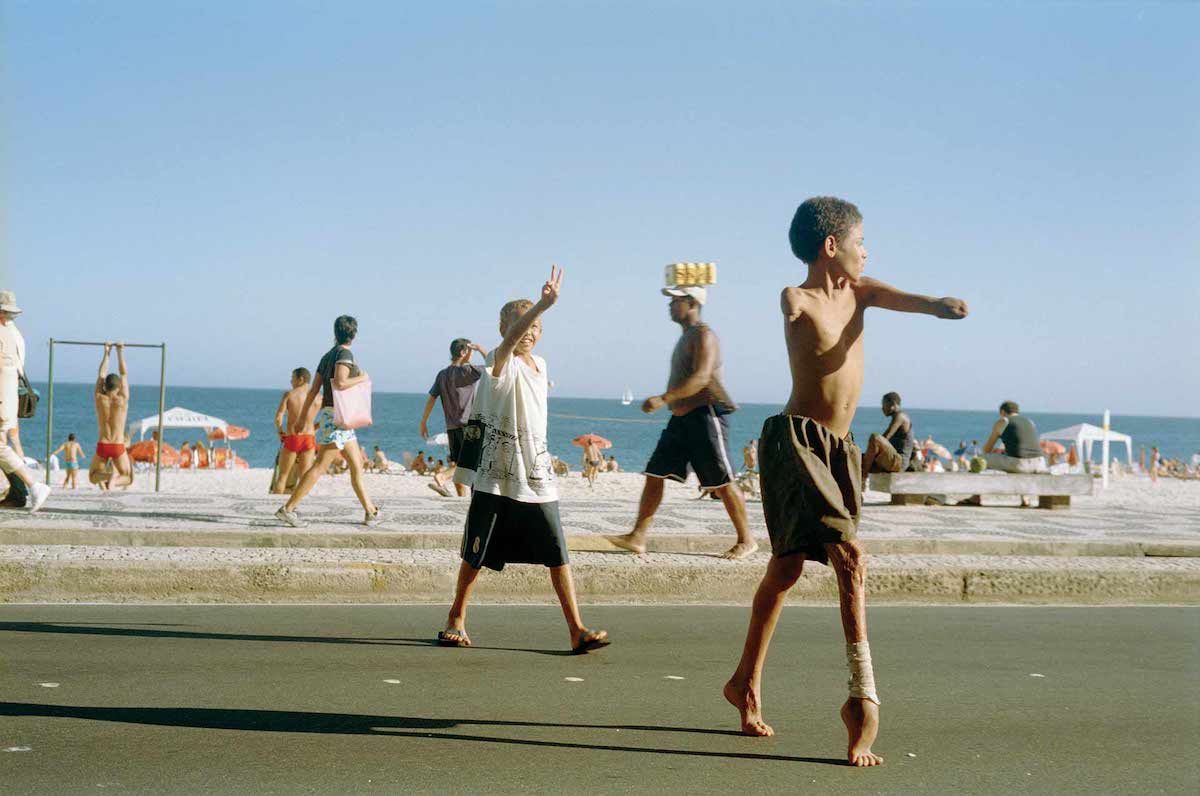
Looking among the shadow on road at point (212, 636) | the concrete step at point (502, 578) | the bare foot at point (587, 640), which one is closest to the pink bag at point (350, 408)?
the concrete step at point (502, 578)

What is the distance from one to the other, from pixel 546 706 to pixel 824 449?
158 centimetres

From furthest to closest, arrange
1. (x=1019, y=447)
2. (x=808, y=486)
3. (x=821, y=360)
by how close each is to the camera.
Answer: (x=1019, y=447) → (x=821, y=360) → (x=808, y=486)

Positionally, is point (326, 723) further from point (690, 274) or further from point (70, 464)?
point (70, 464)

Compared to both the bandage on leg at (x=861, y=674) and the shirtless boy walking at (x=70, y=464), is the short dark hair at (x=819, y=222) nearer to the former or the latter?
the bandage on leg at (x=861, y=674)

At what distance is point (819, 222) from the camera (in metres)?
4.36

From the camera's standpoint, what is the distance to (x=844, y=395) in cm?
428

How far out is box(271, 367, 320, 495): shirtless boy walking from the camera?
517 inches

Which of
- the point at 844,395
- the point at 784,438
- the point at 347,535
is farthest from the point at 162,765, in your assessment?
the point at 347,535

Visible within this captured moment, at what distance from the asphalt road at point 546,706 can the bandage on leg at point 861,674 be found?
0.85 feet

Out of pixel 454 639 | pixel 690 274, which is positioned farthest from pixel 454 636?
pixel 690 274

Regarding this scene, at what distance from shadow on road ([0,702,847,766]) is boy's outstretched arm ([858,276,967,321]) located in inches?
63.2

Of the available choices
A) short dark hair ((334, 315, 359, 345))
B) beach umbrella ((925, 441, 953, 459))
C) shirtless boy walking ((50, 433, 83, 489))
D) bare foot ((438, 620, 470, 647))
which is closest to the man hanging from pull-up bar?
short dark hair ((334, 315, 359, 345))

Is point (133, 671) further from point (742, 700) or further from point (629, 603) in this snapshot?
point (629, 603)

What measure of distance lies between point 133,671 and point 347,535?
12.7ft
